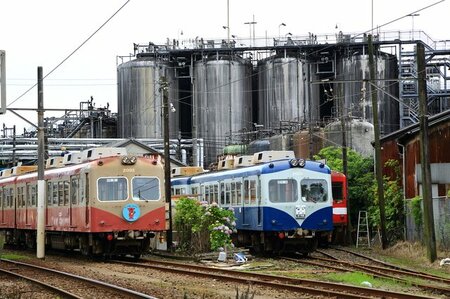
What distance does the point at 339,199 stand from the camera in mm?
37312

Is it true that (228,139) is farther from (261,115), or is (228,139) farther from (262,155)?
(262,155)

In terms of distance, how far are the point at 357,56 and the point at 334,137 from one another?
13943 mm

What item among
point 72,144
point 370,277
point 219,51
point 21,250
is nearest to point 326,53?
point 219,51

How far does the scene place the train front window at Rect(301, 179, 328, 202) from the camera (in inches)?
1159

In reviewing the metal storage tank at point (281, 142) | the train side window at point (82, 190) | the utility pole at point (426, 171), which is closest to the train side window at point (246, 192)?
the train side window at point (82, 190)

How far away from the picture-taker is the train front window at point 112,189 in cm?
2711

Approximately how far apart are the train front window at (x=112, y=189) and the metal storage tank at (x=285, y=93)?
37487 millimetres

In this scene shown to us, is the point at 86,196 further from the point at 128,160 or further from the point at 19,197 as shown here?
the point at 19,197

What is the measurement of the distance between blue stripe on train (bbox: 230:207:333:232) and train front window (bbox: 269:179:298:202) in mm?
462

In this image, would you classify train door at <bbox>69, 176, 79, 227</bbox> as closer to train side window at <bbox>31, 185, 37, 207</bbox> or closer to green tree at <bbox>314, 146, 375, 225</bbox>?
train side window at <bbox>31, 185, 37, 207</bbox>

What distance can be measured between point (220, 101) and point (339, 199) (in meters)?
29.7

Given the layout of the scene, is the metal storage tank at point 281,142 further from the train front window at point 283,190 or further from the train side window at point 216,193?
the train front window at point 283,190

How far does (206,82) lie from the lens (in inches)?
2616

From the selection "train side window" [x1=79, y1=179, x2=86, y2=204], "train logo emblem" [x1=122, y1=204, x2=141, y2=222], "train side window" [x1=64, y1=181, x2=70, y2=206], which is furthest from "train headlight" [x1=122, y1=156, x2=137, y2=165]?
"train side window" [x1=64, y1=181, x2=70, y2=206]
